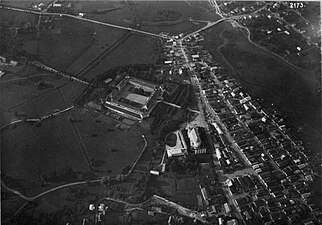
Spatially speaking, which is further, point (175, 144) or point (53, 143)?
point (175, 144)

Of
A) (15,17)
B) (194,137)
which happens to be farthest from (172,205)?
(15,17)

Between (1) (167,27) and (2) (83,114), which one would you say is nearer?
(2) (83,114)

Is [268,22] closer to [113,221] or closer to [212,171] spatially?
[212,171]

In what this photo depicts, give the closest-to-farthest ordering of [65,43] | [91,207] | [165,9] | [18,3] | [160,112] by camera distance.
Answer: [91,207] → [160,112] → [65,43] → [18,3] → [165,9]

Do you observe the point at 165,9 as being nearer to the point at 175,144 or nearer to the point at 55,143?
the point at 175,144

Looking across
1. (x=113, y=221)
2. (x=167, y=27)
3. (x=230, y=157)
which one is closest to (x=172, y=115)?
(x=230, y=157)

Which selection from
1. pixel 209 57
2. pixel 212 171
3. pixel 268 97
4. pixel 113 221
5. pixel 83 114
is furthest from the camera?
pixel 209 57
